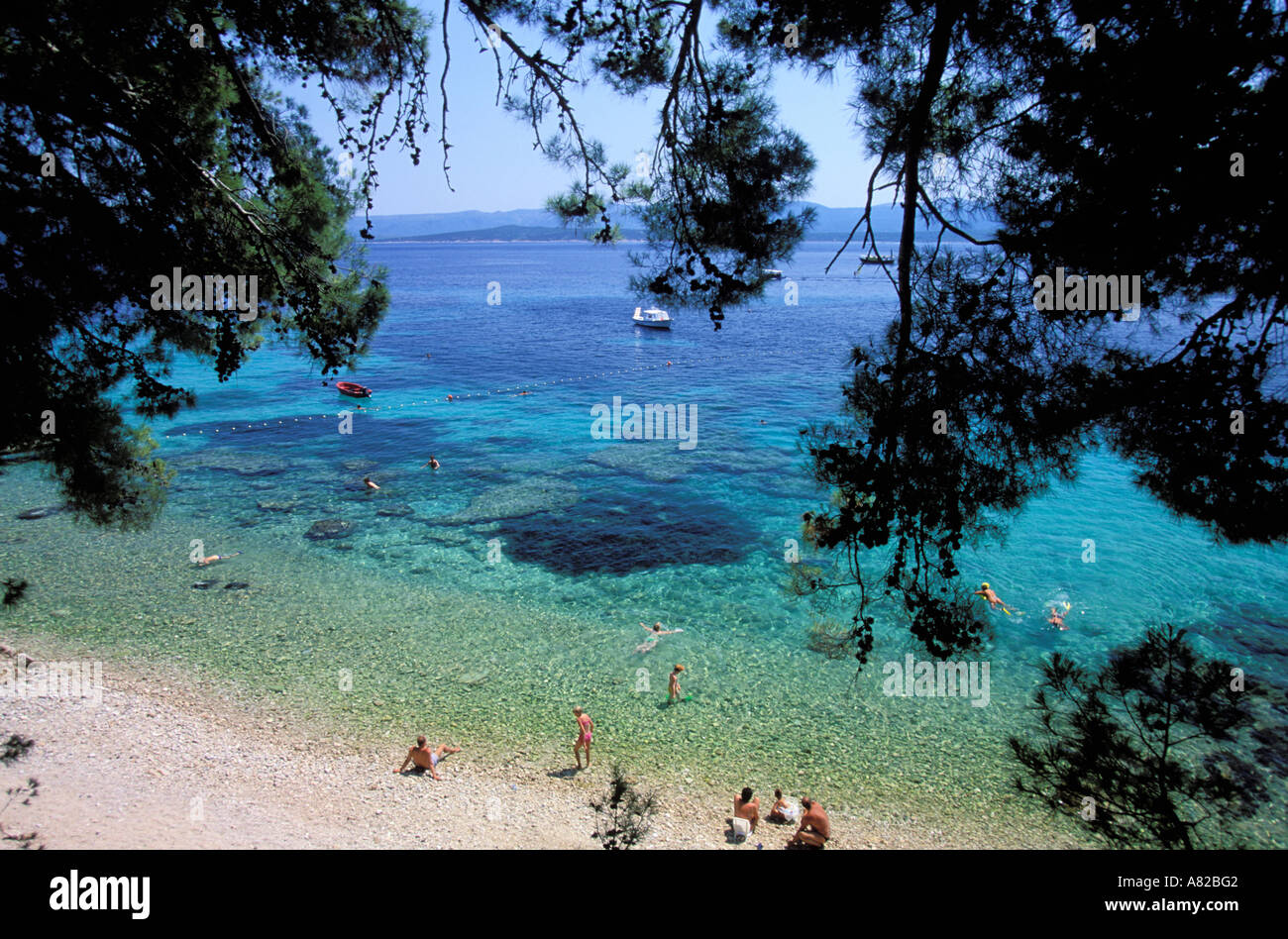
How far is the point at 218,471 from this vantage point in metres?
26.2

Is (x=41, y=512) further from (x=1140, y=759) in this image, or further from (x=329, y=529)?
(x=1140, y=759)

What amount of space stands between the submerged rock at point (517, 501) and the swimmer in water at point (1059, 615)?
13858 mm

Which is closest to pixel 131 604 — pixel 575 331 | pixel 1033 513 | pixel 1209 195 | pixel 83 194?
pixel 83 194

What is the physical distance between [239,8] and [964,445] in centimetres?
784

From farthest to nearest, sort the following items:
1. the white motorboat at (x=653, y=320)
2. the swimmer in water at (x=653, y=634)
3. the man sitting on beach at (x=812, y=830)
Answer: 1. the white motorboat at (x=653, y=320)
2. the swimmer in water at (x=653, y=634)
3. the man sitting on beach at (x=812, y=830)

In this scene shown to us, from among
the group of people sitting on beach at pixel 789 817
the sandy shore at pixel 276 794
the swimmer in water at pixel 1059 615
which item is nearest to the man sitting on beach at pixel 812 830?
the group of people sitting on beach at pixel 789 817

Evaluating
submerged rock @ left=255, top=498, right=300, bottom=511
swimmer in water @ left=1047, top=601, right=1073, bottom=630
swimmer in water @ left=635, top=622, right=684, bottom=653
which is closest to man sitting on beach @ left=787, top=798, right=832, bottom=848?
swimmer in water @ left=635, top=622, right=684, bottom=653

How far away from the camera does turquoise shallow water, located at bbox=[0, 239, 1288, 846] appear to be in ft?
39.9

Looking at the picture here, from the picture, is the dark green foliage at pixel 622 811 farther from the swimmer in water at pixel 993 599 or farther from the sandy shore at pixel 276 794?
the swimmer in water at pixel 993 599

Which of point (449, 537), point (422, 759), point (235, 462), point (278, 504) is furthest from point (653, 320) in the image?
point (422, 759)

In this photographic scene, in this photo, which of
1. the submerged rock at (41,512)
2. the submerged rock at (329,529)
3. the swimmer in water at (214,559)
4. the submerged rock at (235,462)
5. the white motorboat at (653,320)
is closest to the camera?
the swimmer in water at (214,559)

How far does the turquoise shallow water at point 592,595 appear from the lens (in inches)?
478

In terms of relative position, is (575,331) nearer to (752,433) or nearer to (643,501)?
(752,433)

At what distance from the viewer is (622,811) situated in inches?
408
